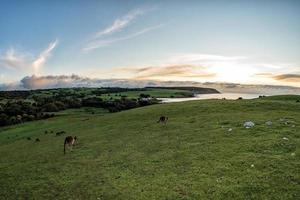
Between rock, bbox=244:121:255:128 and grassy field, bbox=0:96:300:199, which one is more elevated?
rock, bbox=244:121:255:128

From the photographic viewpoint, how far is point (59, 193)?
67.1ft

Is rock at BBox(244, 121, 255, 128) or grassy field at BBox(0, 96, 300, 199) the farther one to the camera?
rock at BBox(244, 121, 255, 128)

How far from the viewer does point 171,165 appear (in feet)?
75.2

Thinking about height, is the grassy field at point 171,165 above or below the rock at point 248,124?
below

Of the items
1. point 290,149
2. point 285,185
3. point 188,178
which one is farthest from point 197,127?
point 285,185

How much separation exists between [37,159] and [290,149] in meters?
23.8

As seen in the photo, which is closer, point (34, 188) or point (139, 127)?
point (34, 188)

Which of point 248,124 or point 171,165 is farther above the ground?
point 248,124

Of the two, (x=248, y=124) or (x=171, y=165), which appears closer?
(x=171, y=165)

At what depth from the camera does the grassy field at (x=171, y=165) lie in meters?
18.3

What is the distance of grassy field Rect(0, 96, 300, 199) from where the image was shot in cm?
1831

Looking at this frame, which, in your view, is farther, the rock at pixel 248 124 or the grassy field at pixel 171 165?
the rock at pixel 248 124

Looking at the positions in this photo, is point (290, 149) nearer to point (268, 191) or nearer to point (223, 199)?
point (268, 191)

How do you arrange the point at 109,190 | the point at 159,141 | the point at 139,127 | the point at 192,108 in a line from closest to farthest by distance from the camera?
1. the point at 109,190
2. the point at 159,141
3. the point at 139,127
4. the point at 192,108
